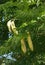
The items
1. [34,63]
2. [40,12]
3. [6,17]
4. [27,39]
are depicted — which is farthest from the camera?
[6,17]

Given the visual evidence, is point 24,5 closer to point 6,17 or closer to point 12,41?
point 6,17

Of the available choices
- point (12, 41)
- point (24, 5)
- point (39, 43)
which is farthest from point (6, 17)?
point (12, 41)

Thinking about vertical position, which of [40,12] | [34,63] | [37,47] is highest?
[40,12]

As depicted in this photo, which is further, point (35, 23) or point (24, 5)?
point (24, 5)

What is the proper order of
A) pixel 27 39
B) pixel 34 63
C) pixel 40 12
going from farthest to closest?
pixel 34 63
pixel 40 12
pixel 27 39

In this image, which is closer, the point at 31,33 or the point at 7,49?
the point at 31,33

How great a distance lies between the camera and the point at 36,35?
3.68m

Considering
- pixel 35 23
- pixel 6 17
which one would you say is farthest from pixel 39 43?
pixel 6 17

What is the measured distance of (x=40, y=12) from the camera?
361 cm

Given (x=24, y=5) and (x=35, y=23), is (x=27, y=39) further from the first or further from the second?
(x=24, y=5)

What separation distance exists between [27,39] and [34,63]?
2.17 feet

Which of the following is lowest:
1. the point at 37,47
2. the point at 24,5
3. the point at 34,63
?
the point at 34,63

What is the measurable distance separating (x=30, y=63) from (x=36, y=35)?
1.71 ft

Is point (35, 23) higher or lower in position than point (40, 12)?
lower
